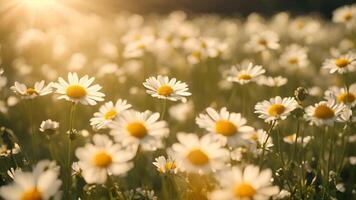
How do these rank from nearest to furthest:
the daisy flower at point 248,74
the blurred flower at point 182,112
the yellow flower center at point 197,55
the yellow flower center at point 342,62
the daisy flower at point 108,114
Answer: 1. the daisy flower at point 108,114
2. the daisy flower at point 248,74
3. the yellow flower center at point 342,62
4. the blurred flower at point 182,112
5. the yellow flower center at point 197,55

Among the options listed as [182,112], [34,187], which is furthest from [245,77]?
Result: [34,187]

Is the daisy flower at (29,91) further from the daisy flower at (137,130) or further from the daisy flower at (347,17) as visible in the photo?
the daisy flower at (347,17)

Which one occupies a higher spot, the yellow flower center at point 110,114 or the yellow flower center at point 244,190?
the yellow flower center at point 110,114

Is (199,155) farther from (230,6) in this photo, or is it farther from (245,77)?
(230,6)

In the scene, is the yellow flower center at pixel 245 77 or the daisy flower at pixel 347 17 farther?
the daisy flower at pixel 347 17

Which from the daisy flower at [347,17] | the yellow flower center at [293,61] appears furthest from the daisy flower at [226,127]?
the daisy flower at [347,17]

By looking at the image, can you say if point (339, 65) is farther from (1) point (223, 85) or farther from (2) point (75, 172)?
(1) point (223, 85)

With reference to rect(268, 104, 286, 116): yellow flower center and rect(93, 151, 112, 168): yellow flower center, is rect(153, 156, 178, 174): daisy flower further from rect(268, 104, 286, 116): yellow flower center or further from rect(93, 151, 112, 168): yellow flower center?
rect(268, 104, 286, 116): yellow flower center
